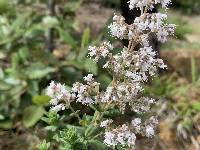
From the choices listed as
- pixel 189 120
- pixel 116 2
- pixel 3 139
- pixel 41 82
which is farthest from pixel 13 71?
pixel 116 2

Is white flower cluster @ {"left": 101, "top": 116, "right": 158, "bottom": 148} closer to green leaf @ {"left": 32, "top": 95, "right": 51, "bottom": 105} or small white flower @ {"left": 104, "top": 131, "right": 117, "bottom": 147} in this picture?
small white flower @ {"left": 104, "top": 131, "right": 117, "bottom": 147}

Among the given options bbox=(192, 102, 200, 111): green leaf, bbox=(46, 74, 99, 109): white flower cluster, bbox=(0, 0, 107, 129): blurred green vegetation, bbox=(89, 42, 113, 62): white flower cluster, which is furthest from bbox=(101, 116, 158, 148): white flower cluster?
bbox=(192, 102, 200, 111): green leaf

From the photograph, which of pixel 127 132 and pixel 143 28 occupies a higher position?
pixel 143 28

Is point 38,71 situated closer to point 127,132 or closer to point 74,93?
point 74,93

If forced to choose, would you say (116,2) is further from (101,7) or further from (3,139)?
(3,139)

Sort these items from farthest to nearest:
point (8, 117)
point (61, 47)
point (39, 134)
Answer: point (61, 47), point (8, 117), point (39, 134)

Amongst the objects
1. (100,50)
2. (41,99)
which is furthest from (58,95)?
(41,99)

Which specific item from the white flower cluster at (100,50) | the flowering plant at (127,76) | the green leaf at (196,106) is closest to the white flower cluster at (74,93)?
the flowering plant at (127,76)
